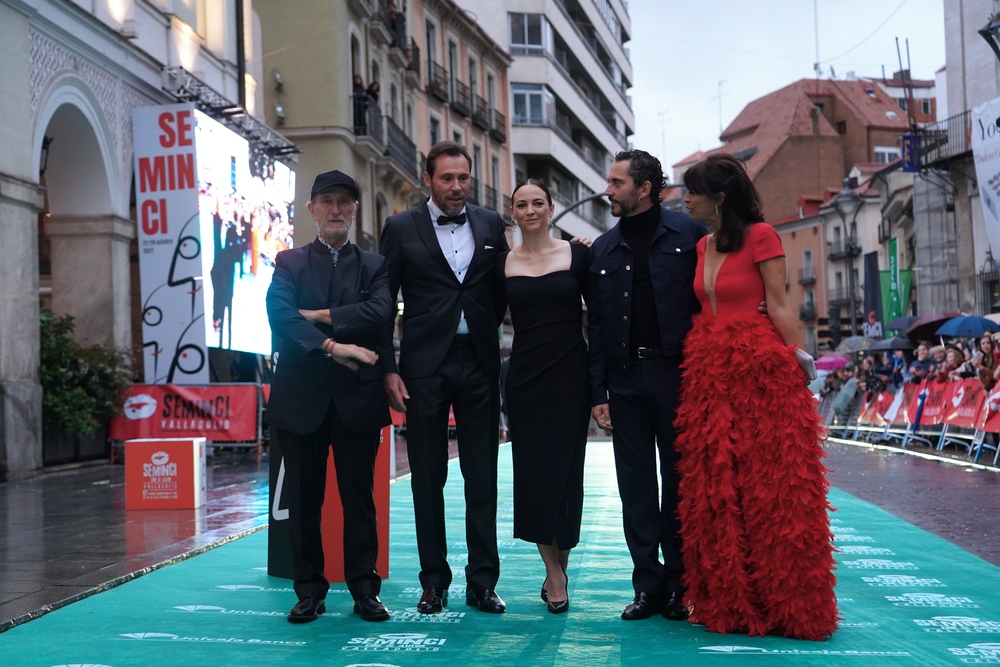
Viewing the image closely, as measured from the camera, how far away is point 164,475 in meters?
11.4

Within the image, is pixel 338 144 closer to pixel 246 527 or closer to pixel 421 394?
pixel 246 527

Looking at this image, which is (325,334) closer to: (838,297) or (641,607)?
(641,607)

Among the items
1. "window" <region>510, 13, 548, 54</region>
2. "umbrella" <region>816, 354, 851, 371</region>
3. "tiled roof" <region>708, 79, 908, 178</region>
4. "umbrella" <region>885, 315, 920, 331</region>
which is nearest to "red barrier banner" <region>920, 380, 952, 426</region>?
"umbrella" <region>885, 315, 920, 331</region>

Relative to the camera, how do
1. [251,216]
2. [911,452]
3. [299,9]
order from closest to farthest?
[911,452]
[251,216]
[299,9]

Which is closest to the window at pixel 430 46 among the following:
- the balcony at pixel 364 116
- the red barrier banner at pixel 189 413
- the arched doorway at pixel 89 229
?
the balcony at pixel 364 116

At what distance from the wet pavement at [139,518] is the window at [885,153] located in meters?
69.7

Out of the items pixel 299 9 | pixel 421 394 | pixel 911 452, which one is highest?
pixel 299 9

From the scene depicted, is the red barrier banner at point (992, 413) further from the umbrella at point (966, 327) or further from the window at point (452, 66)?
the window at point (452, 66)

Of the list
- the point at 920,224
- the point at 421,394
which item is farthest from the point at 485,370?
the point at 920,224

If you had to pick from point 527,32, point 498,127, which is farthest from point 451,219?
point 527,32

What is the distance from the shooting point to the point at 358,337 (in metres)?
5.89

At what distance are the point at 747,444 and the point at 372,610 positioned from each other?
6.10 ft

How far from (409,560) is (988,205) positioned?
15895mm

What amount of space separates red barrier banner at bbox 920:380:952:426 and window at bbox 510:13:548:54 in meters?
31.5
